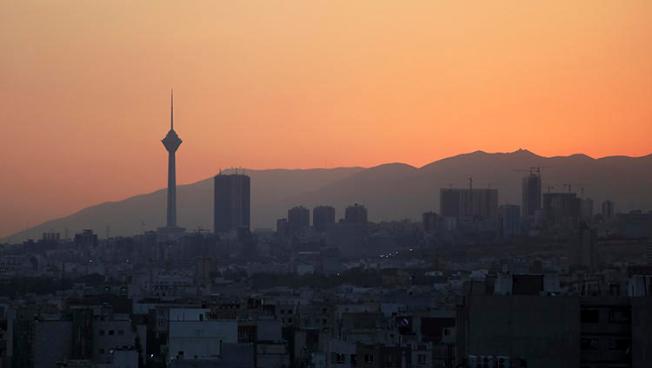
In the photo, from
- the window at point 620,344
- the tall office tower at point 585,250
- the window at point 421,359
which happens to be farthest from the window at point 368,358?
the tall office tower at point 585,250

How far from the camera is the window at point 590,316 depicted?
31344mm

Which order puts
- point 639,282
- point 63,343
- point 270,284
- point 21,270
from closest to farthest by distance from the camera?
point 639,282 → point 63,343 → point 270,284 → point 21,270

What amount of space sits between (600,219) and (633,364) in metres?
162

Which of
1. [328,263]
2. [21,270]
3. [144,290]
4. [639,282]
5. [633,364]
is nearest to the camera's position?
[633,364]

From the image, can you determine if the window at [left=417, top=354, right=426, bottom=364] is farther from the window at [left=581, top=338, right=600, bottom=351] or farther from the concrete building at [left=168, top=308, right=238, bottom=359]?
the window at [left=581, top=338, right=600, bottom=351]

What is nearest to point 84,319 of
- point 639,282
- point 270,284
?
point 639,282

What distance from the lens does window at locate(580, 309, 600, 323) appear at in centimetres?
3134

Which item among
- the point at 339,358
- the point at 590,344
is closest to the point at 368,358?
the point at 339,358

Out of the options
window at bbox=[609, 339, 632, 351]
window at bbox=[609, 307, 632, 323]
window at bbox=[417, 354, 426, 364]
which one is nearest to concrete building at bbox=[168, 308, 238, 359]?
window at bbox=[417, 354, 426, 364]

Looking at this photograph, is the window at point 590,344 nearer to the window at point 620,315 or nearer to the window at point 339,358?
the window at point 620,315

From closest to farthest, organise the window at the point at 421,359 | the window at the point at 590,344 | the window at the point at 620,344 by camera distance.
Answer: the window at the point at 620,344 → the window at the point at 590,344 → the window at the point at 421,359

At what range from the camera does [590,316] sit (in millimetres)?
31422

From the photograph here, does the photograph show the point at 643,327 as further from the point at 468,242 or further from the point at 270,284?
the point at 468,242

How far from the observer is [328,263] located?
183875 mm
